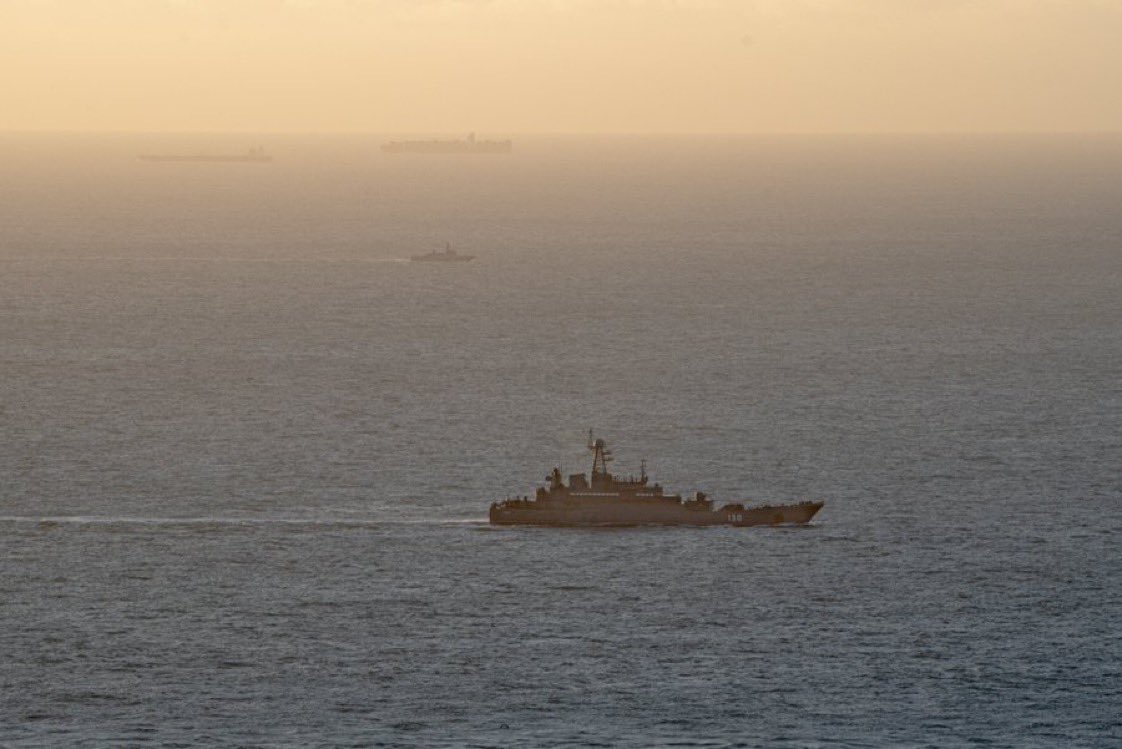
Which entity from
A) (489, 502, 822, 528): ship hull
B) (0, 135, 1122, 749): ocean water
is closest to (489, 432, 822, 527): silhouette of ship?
(489, 502, 822, 528): ship hull

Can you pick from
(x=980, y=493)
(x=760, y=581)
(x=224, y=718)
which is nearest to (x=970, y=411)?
(x=980, y=493)

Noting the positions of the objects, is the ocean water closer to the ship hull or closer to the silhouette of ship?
the ship hull

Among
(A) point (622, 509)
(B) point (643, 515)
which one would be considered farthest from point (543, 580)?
(B) point (643, 515)

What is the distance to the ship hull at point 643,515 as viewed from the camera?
13700cm

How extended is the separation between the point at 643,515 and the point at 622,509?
4.82ft

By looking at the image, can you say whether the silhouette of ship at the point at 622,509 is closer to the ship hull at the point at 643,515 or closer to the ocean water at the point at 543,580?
the ship hull at the point at 643,515

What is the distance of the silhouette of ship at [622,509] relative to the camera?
137000mm

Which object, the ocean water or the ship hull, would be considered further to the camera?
the ship hull

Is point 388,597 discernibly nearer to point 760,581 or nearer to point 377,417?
point 760,581

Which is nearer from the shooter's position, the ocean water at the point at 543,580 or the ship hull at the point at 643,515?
the ocean water at the point at 543,580

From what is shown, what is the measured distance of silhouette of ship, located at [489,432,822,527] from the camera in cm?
13700

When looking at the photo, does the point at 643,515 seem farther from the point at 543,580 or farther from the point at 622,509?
the point at 543,580

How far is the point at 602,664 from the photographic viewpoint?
10756cm

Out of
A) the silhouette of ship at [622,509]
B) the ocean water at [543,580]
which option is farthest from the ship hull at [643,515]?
the ocean water at [543,580]
